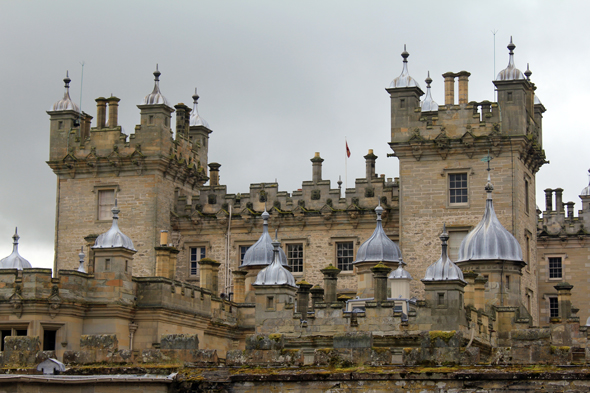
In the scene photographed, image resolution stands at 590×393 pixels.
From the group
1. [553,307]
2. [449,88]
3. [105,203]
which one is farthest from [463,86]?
[105,203]

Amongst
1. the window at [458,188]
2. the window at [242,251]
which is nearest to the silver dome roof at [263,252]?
the window at [242,251]

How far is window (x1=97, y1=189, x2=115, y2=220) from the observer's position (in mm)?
53688

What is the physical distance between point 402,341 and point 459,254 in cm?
1000

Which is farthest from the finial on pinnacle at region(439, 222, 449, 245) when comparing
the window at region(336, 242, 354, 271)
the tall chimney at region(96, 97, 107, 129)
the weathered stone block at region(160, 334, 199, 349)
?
the tall chimney at region(96, 97, 107, 129)

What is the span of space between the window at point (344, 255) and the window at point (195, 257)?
5.89 m

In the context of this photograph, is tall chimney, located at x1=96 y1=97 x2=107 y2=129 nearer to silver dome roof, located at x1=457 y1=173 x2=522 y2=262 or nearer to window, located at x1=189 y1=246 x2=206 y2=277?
window, located at x1=189 y1=246 x2=206 y2=277

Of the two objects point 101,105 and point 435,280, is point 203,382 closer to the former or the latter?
point 435,280

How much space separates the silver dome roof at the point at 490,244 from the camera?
47562 mm

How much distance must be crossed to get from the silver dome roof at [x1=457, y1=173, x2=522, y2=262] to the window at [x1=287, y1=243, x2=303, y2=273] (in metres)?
8.00

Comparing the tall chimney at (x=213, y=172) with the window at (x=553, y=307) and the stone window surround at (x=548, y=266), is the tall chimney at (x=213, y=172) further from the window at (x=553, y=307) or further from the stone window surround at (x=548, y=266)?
the window at (x=553, y=307)

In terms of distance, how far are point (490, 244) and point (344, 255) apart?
25.2ft

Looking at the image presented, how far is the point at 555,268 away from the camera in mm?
60969

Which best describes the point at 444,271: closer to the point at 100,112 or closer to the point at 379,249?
the point at 379,249

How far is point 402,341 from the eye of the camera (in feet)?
127
